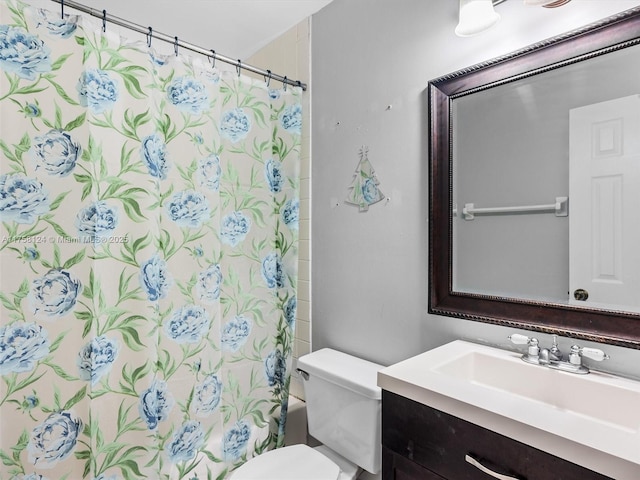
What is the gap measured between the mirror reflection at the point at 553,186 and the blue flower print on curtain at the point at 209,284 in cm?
95

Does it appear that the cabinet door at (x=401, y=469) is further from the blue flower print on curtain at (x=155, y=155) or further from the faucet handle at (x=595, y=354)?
the blue flower print on curtain at (x=155, y=155)

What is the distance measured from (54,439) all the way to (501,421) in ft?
4.76

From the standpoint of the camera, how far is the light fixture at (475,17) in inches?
46.3

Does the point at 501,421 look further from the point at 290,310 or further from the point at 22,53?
the point at 22,53

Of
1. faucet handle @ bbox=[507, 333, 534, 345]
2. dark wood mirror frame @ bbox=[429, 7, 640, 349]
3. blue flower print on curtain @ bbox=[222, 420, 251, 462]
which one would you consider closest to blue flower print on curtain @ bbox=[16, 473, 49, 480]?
blue flower print on curtain @ bbox=[222, 420, 251, 462]

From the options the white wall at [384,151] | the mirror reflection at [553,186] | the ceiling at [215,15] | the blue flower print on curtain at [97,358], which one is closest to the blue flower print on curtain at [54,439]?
the blue flower print on curtain at [97,358]

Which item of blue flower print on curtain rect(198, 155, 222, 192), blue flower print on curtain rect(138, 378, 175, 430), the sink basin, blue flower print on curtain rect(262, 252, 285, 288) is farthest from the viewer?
blue flower print on curtain rect(262, 252, 285, 288)

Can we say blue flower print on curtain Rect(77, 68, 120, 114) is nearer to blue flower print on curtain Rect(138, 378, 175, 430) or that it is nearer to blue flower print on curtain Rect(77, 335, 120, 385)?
blue flower print on curtain Rect(77, 335, 120, 385)

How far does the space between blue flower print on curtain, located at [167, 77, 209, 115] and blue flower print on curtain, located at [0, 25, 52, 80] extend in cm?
40

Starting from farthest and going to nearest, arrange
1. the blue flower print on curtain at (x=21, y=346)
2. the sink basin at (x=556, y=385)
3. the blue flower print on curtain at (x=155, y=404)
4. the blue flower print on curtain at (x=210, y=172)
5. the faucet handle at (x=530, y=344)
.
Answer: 1. the blue flower print on curtain at (x=210, y=172)
2. the blue flower print on curtain at (x=155, y=404)
3. the blue flower print on curtain at (x=21, y=346)
4. the faucet handle at (x=530, y=344)
5. the sink basin at (x=556, y=385)

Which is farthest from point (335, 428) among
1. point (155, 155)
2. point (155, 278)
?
point (155, 155)

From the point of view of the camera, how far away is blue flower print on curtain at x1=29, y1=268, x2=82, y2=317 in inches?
50.1

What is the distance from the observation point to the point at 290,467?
1431 millimetres

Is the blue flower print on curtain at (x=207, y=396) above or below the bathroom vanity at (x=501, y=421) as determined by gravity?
below
